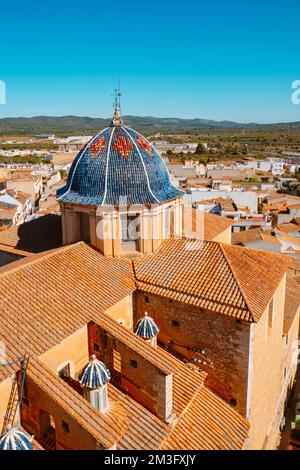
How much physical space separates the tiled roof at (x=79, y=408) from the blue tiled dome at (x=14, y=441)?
1.08 metres

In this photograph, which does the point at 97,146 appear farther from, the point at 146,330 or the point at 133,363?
the point at 133,363

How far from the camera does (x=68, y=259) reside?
540 inches

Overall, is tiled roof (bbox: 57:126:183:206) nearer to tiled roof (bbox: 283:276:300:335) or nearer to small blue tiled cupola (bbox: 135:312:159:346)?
small blue tiled cupola (bbox: 135:312:159:346)

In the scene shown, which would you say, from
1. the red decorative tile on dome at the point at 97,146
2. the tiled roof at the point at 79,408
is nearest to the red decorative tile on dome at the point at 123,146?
the red decorative tile on dome at the point at 97,146

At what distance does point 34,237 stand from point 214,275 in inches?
366

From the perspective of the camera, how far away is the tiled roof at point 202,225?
18830 millimetres

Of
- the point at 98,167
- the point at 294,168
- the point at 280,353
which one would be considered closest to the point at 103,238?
the point at 98,167

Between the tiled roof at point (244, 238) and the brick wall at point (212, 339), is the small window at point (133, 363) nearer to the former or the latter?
the brick wall at point (212, 339)

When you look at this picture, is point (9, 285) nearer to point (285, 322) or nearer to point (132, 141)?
point (132, 141)

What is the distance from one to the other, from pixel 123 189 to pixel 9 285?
5.38 m

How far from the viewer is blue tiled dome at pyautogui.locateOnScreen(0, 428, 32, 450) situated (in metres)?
8.09

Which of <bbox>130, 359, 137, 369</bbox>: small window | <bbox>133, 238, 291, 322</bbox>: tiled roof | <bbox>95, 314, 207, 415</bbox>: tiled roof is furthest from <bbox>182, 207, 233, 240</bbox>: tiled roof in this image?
<bbox>130, 359, 137, 369</bbox>: small window

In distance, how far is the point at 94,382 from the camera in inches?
388
